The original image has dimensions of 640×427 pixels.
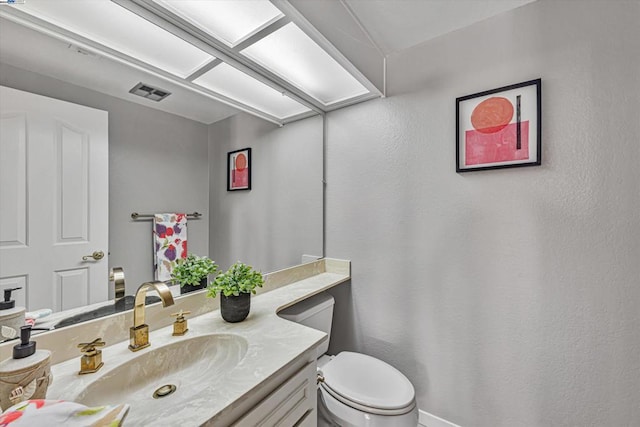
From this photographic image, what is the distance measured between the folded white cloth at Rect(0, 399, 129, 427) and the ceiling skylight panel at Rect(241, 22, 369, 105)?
1.26 m

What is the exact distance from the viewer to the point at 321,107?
66.8 inches

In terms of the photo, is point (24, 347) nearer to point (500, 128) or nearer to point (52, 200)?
point (52, 200)

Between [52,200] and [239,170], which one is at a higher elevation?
[239,170]

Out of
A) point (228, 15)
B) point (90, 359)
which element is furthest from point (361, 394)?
point (228, 15)

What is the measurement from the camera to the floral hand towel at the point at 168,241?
96 cm

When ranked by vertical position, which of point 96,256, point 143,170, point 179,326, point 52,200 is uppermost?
point 143,170

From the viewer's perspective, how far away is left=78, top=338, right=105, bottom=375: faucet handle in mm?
692

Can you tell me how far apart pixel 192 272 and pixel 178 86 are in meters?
0.77

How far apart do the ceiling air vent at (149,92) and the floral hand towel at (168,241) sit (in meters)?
0.44

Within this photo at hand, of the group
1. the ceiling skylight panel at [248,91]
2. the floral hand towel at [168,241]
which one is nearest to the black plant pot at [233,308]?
the floral hand towel at [168,241]

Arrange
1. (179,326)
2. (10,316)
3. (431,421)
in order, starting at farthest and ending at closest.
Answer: (431,421)
(179,326)
(10,316)

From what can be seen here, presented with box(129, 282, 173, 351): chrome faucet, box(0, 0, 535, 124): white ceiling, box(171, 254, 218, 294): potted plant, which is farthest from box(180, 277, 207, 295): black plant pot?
box(0, 0, 535, 124): white ceiling

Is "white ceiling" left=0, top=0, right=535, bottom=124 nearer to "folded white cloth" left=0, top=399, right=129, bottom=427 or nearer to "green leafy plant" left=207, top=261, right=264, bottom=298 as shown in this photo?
"green leafy plant" left=207, top=261, right=264, bottom=298

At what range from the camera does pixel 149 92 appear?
94cm
